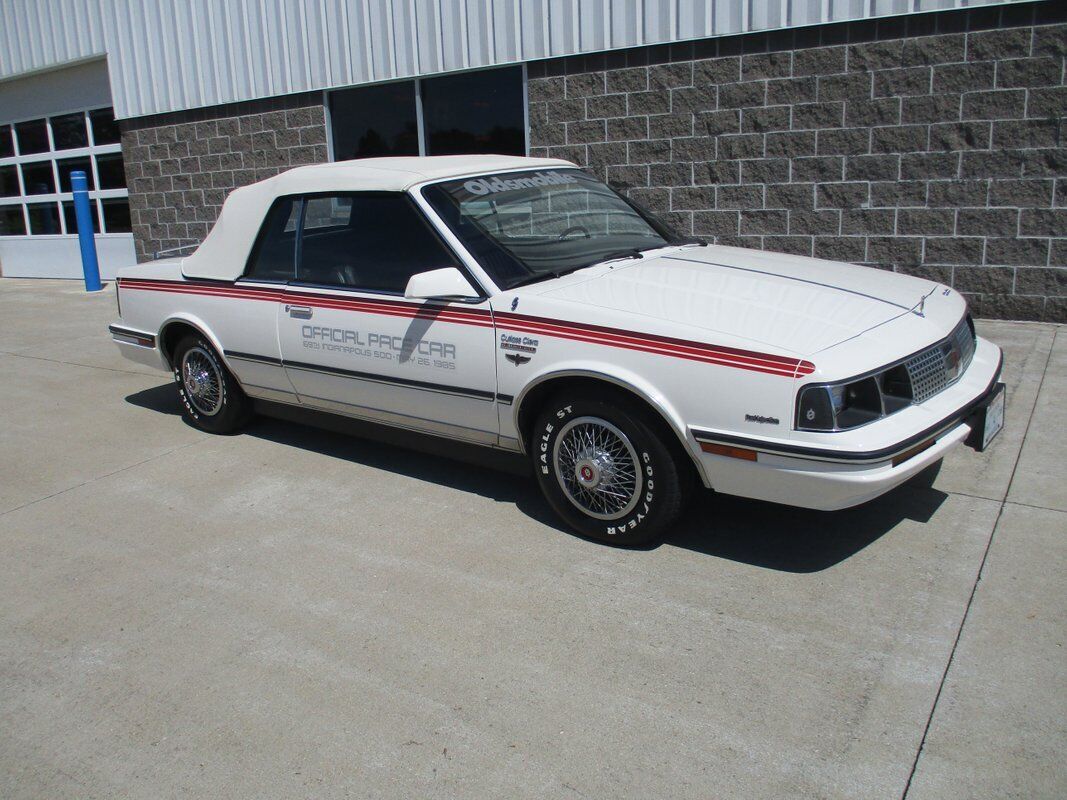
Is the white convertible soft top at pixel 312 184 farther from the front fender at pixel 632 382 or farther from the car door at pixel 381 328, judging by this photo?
the front fender at pixel 632 382

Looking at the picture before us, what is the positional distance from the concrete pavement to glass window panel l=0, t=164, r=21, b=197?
506 inches

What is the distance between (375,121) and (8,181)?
8831 millimetres

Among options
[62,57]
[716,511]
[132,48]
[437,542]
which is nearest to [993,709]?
[716,511]

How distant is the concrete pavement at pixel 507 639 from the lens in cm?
283

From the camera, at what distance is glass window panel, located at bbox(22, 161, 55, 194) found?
15.5 meters

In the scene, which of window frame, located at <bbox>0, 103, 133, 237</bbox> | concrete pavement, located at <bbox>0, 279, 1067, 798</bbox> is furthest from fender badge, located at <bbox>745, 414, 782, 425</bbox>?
window frame, located at <bbox>0, 103, 133, 237</bbox>

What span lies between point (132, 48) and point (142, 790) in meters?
12.8

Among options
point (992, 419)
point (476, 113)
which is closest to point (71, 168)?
point (476, 113)

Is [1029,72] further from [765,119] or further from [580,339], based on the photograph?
[580,339]

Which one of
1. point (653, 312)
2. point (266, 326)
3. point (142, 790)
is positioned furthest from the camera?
point (266, 326)

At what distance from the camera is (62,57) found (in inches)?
561

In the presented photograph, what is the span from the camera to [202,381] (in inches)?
238

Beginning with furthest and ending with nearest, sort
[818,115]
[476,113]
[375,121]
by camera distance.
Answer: [375,121]
[476,113]
[818,115]

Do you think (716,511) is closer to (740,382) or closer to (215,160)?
(740,382)
